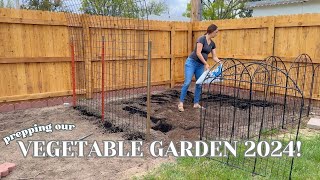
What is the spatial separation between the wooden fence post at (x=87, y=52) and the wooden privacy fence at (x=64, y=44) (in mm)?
49

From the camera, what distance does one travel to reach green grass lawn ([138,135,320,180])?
284cm

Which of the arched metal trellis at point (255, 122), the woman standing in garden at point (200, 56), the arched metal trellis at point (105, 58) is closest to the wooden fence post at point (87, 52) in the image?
the arched metal trellis at point (105, 58)

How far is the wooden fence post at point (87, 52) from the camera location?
232 inches

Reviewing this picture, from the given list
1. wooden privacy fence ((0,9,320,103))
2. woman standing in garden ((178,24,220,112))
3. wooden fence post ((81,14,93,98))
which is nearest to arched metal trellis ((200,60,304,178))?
woman standing in garden ((178,24,220,112))

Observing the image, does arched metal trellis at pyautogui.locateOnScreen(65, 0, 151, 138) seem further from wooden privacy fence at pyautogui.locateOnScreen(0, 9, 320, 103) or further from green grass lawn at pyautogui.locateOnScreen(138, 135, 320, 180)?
green grass lawn at pyautogui.locateOnScreen(138, 135, 320, 180)

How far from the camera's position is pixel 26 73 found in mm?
5297

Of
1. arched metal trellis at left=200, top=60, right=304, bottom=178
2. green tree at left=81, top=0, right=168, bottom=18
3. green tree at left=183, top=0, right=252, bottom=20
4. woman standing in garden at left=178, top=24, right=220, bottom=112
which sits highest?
green tree at left=183, top=0, right=252, bottom=20

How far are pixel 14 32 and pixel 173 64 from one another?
13.6 feet

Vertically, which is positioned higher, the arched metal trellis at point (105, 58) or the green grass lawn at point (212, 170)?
the arched metal trellis at point (105, 58)

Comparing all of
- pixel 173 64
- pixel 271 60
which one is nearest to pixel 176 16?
pixel 173 64

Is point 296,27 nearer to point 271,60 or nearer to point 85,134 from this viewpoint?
point 271,60

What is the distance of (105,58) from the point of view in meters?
6.37

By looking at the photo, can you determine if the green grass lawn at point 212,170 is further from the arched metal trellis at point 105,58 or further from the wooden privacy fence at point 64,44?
the wooden privacy fence at point 64,44

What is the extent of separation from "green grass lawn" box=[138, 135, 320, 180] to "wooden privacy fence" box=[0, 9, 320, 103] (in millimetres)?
3263
